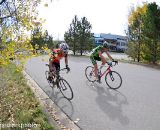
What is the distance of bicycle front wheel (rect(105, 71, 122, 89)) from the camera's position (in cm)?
1213

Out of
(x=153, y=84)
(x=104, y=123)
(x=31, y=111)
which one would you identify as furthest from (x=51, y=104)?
(x=153, y=84)

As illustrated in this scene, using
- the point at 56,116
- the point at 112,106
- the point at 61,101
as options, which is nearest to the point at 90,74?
the point at 61,101

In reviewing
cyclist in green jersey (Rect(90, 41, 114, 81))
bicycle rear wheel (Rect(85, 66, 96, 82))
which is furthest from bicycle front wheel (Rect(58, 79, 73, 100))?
bicycle rear wheel (Rect(85, 66, 96, 82))

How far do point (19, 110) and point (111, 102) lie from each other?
3.06 m

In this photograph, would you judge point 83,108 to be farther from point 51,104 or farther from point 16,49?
point 16,49

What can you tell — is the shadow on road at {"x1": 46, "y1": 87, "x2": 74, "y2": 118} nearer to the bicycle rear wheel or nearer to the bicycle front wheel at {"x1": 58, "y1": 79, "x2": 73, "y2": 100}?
the bicycle front wheel at {"x1": 58, "y1": 79, "x2": 73, "y2": 100}

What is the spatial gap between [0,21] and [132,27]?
2664cm

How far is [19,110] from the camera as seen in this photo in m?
7.95

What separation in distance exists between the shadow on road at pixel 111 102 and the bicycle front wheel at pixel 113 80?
0.99ft

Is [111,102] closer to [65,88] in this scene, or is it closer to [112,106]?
[112,106]

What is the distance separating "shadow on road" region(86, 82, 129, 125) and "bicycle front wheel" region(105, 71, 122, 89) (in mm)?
301

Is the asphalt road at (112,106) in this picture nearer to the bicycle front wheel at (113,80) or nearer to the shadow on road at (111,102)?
the shadow on road at (111,102)

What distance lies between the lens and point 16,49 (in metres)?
7.47

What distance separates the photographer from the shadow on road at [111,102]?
7900 millimetres
